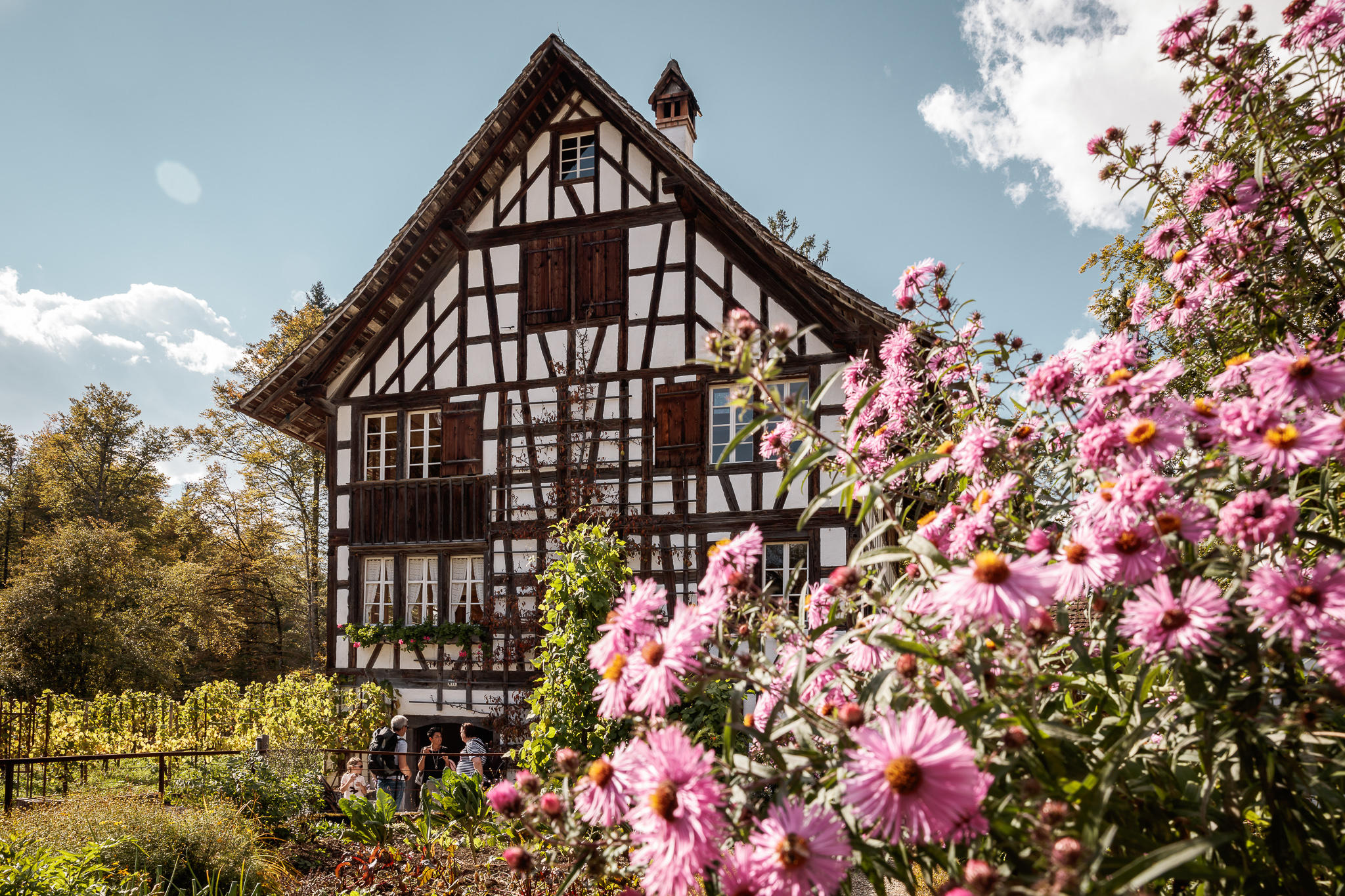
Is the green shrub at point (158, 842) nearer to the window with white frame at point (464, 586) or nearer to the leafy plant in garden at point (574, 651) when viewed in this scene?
the leafy plant in garden at point (574, 651)

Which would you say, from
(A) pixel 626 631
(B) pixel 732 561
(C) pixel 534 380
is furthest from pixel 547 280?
(A) pixel 626 631

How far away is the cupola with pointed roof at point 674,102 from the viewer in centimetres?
1262

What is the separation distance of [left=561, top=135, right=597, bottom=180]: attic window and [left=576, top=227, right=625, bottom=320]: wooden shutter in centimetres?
93

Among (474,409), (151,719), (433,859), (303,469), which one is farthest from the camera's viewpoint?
(303,469)

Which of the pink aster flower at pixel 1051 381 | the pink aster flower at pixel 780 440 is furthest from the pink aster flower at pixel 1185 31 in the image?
the pink aster flower at pixel 780 440

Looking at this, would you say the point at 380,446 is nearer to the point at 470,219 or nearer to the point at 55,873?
the point at 470,219

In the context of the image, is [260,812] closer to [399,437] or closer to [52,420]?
[399,437]

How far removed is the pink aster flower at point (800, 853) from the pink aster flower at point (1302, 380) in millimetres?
918

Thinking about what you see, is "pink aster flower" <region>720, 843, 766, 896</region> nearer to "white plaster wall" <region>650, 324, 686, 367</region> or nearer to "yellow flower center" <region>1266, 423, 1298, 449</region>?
"yellow flower center" <region>1266, 423, 1298, 449</region>

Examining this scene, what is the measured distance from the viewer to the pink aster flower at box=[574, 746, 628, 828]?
1255 millimetres

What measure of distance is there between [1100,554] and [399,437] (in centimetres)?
1125

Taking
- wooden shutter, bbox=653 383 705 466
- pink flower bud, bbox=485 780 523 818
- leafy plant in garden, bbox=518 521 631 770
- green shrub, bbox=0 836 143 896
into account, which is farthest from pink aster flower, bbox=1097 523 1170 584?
wooden shutter, bbox=653 383 705 466

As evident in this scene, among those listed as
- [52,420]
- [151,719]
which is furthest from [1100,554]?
[52,420]

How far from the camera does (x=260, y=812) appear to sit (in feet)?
20.2
